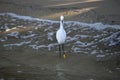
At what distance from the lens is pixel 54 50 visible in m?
13.1

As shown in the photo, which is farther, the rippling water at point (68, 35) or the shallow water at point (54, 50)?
the rippling water at point (68, 35)

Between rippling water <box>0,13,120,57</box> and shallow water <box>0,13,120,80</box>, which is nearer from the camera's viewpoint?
shallow water <box>0,13,120,80</box>

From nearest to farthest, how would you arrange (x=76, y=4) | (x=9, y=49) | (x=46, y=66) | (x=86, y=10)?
(x=46, y=66)
(x=9, y=49)
(x=86, y=10)
(x=76, y=4)

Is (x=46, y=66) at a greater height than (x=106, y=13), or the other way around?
(x=106, y=13)

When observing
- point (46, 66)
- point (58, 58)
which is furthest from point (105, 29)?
point (46, 66)

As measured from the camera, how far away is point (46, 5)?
63.5 ft

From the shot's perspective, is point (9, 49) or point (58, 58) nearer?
point (58, 58)

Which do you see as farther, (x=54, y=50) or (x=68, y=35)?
(x=68, y=35)

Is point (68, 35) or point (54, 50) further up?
point (68, 35)

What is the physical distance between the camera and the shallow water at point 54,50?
34.3 feet

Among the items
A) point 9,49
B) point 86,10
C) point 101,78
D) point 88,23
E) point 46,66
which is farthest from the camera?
point 86,10

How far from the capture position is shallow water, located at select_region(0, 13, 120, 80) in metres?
10.5

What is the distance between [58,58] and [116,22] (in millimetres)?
4327

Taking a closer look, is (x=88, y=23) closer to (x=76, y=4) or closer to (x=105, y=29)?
(x=105, y=29)
